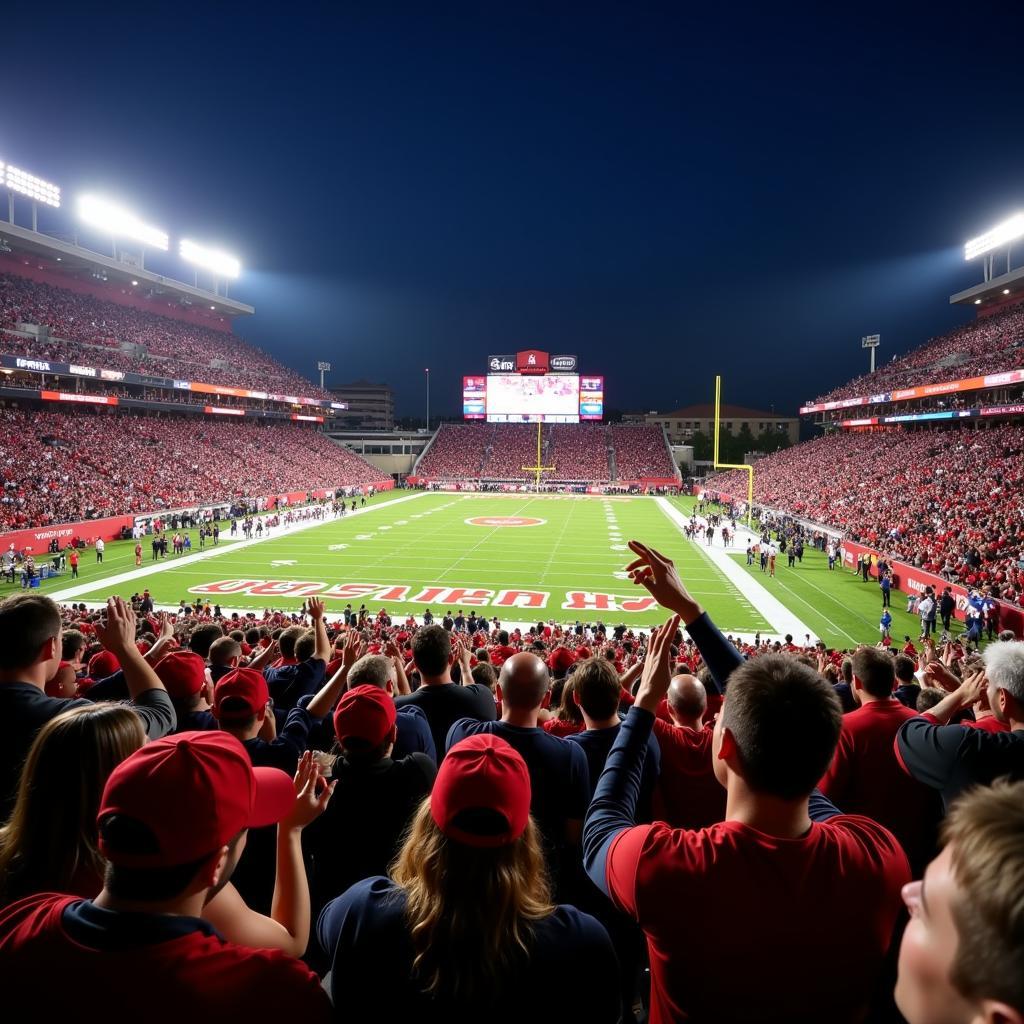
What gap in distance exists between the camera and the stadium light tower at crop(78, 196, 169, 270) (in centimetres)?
5447

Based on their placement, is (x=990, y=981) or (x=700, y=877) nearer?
(x=990, y=981)

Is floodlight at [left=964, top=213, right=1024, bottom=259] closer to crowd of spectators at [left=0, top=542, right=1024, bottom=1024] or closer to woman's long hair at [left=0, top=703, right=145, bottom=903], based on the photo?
crowd of spectators at [left=0, top=542, right=1024, bottom=1024]

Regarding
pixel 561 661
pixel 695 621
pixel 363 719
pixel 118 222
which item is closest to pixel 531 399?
pixel 118 222

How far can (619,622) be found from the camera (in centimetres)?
2117

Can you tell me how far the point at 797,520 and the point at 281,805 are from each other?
41998mm

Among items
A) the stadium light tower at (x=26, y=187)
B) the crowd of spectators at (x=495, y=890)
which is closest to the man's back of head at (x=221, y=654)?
the crowd of spectators at (x=495, y=890)

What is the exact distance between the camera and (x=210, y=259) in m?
71.8

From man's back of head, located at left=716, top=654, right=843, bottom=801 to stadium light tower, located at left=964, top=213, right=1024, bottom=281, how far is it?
63.8 m

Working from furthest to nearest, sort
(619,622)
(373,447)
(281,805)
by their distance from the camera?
(373,447)
(619,622)
(281,805)

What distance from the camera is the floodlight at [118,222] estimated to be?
5446cm

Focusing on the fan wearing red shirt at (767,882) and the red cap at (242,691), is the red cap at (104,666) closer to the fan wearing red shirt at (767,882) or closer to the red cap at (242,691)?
the red cap at (242,691)

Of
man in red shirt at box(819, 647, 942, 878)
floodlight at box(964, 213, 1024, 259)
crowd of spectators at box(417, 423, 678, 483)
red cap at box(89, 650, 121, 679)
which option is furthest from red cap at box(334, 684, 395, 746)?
crowd of spectators at box(417, 423, 678, 483)

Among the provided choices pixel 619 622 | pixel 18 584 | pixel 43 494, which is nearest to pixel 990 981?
pixel 619 622

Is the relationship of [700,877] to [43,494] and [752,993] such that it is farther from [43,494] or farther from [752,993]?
[43,494]
